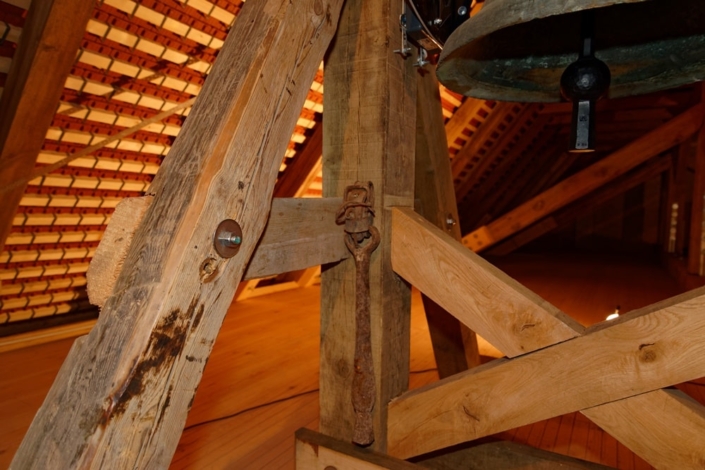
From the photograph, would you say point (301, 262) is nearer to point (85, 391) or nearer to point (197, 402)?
point (85, 391)

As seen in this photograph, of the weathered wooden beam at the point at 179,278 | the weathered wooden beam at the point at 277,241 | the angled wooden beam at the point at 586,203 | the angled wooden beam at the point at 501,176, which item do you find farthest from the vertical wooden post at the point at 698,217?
the weathered wooden beam at the point at 179,278

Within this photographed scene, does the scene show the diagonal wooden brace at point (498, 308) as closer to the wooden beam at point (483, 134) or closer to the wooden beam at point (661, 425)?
the wooden beam at point (661, 425)

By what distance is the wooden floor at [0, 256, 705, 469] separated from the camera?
1.92 meters

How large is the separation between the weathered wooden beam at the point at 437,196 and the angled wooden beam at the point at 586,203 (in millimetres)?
7283

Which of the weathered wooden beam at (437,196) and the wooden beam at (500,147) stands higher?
the wooden beam at (500,147)

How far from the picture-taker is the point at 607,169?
514 centimetres

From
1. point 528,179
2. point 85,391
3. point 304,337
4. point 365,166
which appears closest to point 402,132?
point 365,166

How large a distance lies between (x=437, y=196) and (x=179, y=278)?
3.78 ft

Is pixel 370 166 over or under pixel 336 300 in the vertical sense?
over

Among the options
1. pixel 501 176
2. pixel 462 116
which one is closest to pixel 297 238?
pixel 462 116

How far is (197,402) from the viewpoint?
238 cm

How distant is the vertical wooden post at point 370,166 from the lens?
4.10ft

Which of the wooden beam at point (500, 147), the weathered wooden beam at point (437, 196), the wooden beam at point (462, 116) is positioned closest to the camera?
the weathered wooden beam at point (437, 196)

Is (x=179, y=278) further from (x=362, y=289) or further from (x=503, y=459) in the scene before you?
(x=503, y=459)
